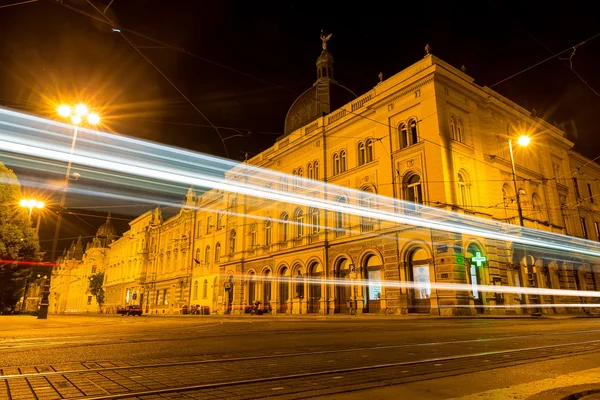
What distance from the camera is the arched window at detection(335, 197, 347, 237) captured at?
30078 mm

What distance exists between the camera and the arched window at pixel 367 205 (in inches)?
1094

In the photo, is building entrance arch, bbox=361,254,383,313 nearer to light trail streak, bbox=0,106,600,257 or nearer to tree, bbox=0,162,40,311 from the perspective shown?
light trail streak, bbox=0,106,600,257

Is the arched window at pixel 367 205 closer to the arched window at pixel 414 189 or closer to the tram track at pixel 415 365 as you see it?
the arched window at pixel 414 189

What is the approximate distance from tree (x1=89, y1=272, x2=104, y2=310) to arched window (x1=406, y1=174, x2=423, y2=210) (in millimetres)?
74328

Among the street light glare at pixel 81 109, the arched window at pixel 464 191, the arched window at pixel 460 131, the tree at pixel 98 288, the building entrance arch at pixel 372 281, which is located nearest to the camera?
the street light glare at pixel 81 109

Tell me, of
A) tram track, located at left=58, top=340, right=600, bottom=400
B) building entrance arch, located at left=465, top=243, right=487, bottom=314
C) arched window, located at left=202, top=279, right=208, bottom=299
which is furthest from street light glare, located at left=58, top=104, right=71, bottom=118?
arched window, located at left=202, top=279, right=208, bottom=299

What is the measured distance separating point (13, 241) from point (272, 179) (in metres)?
21.3

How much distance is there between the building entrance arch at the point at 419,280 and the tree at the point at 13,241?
26394 mm

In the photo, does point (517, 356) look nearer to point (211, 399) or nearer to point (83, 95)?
point (211, 399)

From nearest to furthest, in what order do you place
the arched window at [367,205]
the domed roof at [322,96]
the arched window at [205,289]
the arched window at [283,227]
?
the arched window at [367,205] < the arched window at [283,227] < the domed roof at [322,96] < the arched window at [205,289]

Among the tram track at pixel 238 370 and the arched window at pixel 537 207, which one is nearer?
the tram track at pixel 238 370

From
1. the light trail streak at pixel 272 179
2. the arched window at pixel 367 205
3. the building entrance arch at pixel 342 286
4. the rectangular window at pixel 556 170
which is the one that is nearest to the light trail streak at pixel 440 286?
the building entrance arch at pixel 342 286

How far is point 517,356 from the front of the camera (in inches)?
272

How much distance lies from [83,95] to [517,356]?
18.2m
